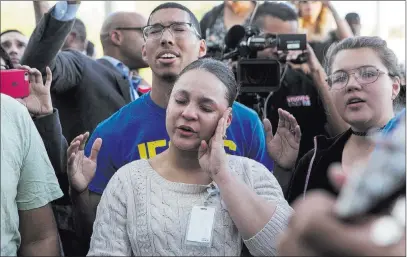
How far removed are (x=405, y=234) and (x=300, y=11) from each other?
9.35ft

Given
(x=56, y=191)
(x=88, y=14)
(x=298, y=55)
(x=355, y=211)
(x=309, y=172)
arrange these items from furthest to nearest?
(x=88, y=14), (x=298, y=55), (x=309, y=172), (x=56, y=191), (x=355, y=211)

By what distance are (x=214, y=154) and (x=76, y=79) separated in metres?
1.12

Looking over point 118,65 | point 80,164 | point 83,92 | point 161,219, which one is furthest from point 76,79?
point 161,219

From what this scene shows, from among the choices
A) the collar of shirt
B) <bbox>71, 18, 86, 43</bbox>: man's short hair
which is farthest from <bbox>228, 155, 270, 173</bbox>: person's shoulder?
<bbox>71, 18, 86, 43</bbox>: man's short hair

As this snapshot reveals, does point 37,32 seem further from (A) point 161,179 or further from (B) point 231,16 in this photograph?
(B) point 231,16

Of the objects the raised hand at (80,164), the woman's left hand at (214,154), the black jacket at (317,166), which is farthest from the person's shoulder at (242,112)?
the raised hand at (80,164)

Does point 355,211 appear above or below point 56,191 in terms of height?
above

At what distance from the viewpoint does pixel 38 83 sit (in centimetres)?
188

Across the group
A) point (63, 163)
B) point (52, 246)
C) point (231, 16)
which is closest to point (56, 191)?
point (52, 246)

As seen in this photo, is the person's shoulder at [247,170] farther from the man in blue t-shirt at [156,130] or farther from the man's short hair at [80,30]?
the man's short hair at [80,30]

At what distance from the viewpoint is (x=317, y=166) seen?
181 centimetres

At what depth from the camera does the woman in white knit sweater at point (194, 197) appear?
4.72 ft

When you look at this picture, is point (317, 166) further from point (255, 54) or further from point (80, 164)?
point (255, 54)

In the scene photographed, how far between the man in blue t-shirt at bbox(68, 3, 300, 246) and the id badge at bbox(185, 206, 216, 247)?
42 cm
